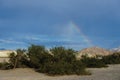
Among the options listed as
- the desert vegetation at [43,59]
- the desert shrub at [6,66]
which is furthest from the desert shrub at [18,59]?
the desert shrub at [6,66]

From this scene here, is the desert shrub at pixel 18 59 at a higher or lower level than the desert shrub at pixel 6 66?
higher

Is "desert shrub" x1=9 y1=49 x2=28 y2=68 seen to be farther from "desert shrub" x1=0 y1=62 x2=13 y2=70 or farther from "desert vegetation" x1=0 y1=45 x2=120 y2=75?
"desert shrub" x1=0 y1=62 x2=13 y2=70

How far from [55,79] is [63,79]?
0.61 meters

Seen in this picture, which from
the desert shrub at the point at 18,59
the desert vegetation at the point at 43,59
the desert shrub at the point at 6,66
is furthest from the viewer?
the desert shrub at the point at 6,66

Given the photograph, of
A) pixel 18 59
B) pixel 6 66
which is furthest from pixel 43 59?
pixel 6 66

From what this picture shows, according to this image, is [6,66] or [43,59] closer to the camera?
[43,59]

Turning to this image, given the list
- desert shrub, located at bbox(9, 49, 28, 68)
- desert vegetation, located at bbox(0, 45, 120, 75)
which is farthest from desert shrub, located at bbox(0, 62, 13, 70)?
desert shrub, located at bbox(9, 49, 28, 68)

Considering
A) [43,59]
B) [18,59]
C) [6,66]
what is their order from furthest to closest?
[18,59] < [6,66] < [43,59]

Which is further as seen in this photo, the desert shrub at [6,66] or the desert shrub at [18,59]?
the desert shrub at [6,66]

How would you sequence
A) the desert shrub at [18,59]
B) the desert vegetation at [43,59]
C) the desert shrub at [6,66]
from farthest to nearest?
1. the desert shrub at [6,66]
2. the desert shrub at [18,59]
3. the desert vegetation at [43,59]

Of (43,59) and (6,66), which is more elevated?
(43,59)

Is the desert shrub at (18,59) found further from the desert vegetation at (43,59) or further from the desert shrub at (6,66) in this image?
the desert shrub at (6,66)

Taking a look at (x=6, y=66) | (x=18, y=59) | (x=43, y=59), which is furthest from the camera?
(x=18, y=59)

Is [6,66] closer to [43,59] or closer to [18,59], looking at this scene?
[18,59]
